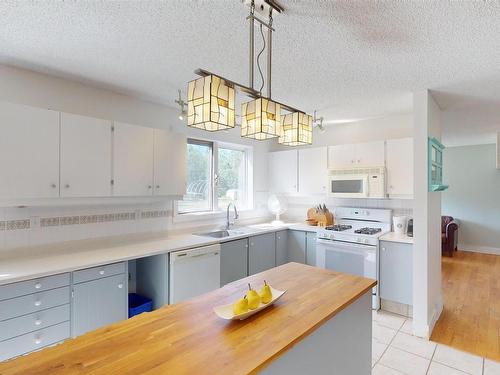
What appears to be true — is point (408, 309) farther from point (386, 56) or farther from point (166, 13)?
point (166, 13)

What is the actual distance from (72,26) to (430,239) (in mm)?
3427

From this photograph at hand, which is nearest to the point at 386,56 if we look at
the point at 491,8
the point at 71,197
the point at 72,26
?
the point at 491,8

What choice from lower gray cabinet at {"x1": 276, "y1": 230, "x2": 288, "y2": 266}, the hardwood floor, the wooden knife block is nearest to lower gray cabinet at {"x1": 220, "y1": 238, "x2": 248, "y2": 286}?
lower gray cabinet at {"x1": 276, "y1": 230, "x2": 288, "y2": 266}

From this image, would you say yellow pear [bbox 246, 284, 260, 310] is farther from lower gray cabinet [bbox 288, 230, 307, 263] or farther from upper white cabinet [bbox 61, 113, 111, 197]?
lower gray cabinet [bbox 288, 230, 307, 263]

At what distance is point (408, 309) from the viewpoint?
3.33 meters

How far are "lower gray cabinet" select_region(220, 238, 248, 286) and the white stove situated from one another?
1013mm

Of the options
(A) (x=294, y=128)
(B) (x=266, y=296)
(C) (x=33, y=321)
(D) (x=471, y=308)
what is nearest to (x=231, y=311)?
(B) (x=266, y=296)

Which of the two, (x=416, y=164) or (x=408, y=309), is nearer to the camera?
(x=416, y=164)

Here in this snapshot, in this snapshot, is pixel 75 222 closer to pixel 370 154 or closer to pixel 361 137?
pixel 370 154

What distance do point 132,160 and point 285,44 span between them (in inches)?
68.5

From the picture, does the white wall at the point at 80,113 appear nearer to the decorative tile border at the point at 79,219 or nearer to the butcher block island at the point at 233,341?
the decorative tile border at the point at 79,219

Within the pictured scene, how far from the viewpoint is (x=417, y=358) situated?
2.53 metres

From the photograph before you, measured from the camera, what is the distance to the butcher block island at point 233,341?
1.02 metres

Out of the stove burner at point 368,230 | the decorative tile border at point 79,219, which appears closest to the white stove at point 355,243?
the stove burner at point 368,230
